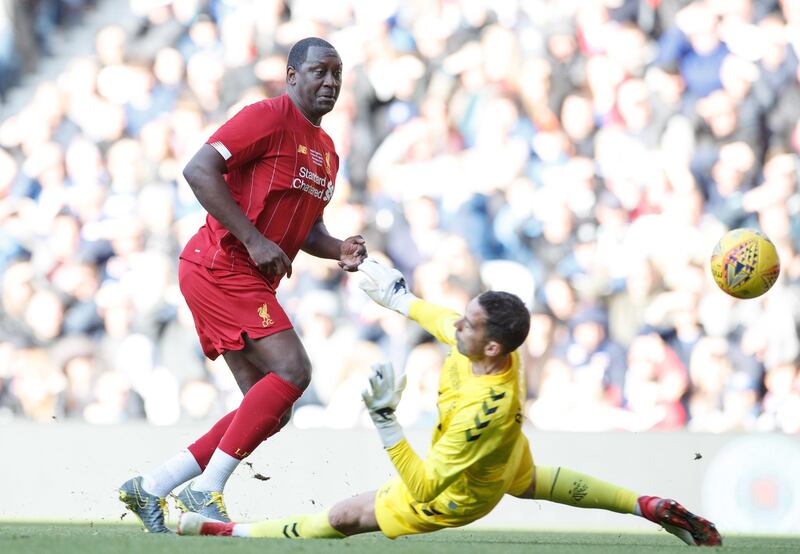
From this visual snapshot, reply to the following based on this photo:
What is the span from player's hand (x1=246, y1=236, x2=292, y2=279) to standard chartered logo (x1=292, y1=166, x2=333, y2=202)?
308mm

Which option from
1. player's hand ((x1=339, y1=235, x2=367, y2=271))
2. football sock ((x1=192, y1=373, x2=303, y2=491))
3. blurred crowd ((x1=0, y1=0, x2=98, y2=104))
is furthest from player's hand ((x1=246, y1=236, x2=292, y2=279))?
blurred crowd ((x1=0, y1=0, x2=98, y2=104))

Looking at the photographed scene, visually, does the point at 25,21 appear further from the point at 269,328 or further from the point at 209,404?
the point at 269,328

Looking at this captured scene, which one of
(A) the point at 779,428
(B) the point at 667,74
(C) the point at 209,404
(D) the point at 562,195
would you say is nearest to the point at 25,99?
(C) the point at 209,404

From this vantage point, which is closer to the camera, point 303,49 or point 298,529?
point 298,529

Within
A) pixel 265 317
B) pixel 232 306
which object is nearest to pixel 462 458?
pixel 265 317

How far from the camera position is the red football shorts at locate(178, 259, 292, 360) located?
4.95 m

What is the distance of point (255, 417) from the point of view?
4.87 m

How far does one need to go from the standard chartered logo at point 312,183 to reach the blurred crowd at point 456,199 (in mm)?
2280

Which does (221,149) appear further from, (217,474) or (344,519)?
(344,519)

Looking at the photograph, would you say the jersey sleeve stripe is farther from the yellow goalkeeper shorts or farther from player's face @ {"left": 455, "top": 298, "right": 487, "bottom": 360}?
the yellow goalkeeper shorts

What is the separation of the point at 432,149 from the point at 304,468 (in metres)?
2.09

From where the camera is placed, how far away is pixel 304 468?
7.09 meters

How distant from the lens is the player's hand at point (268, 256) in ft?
15.8

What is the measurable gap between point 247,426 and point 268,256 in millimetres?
664
